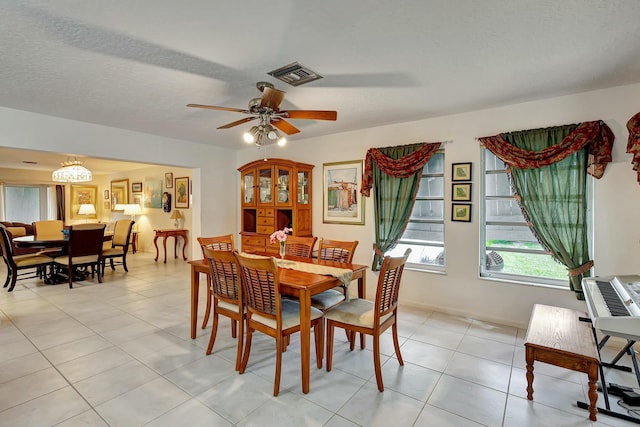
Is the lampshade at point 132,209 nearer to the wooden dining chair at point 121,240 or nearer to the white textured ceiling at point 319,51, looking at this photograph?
the wooden dining chair at point 121,240

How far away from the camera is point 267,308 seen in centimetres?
216

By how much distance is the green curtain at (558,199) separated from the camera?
2840 millimetres

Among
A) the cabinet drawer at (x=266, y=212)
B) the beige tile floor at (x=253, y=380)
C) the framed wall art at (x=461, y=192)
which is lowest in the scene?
the beige tile floor at (x=253, y=380)

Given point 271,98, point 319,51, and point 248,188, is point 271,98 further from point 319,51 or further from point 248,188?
point 248,188

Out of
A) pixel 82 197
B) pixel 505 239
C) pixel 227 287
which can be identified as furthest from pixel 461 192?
pixel 82 197

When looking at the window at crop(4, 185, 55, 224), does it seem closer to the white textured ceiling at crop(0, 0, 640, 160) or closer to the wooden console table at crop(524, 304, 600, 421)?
the white textured ceiling at crop(0, 0, 640, 160)

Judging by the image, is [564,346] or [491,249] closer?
[564,346]

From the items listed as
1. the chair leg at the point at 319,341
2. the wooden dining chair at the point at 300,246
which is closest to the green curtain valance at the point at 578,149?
the wooden dining chair at the point at 300,246

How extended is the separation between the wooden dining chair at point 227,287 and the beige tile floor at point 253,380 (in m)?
0.36

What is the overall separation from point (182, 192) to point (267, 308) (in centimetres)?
576

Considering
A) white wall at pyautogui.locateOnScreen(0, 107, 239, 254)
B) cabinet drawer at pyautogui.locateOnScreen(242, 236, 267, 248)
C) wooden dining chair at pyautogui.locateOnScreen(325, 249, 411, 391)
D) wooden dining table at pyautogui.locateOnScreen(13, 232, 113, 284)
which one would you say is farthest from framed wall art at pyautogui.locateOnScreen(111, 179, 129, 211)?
wooden dining chair at pyautogui.locateOnScreen(325, 249, 411, 391)

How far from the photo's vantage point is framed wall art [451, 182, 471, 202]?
3459 mm

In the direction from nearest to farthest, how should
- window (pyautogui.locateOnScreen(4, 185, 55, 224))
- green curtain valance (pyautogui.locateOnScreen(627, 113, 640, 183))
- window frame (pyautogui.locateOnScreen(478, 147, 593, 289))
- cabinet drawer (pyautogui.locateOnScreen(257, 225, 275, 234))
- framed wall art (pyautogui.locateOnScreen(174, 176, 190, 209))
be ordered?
green curtain valance (pyautogui.locateOnScreen(627, 113, 640, 183))
window frame (pyautogui.locateOnScreen(478, 147, 593, 289))
cabinet drawer (pyautogui.locateOnScreen(257, 225, 275, 234))
framed wall art (pyautogui.locateOnScreen(174, 176, 190, 209))
window (pyautogui.locateOnScreen(4, 185, 55, 224))

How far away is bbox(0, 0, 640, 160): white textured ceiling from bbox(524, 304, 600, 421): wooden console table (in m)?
1.94
